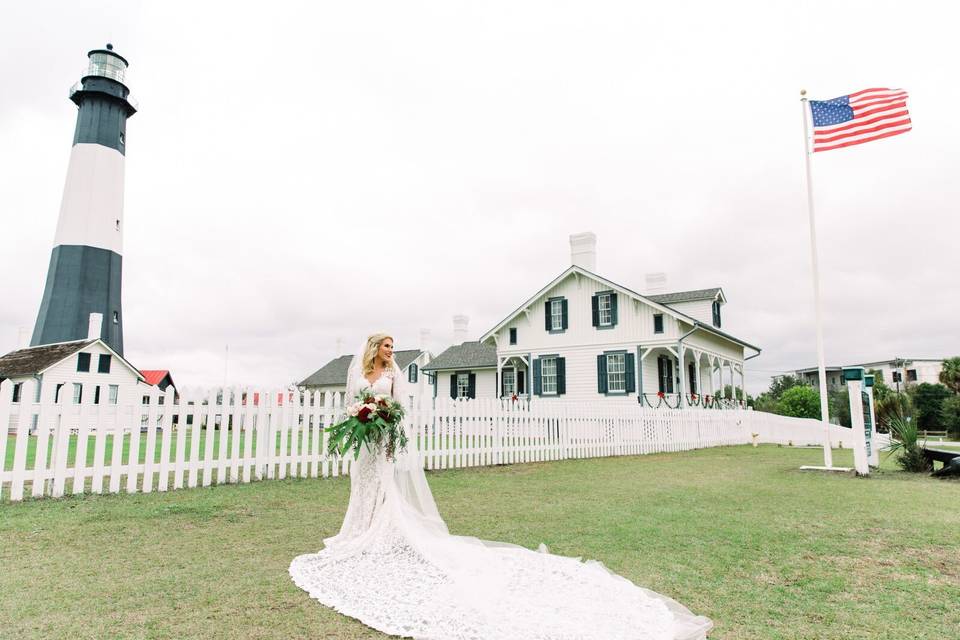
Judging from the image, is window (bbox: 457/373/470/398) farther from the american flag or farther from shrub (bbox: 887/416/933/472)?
the american flag

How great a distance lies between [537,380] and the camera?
2580 centimetres

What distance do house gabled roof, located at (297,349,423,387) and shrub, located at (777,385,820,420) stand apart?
83.9ft

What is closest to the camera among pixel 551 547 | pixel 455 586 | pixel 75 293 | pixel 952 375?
pixel 455 586

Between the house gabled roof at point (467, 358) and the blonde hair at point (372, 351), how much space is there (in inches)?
995

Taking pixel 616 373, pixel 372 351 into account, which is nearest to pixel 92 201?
pixel 616 373

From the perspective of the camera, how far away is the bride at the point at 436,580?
2992mm

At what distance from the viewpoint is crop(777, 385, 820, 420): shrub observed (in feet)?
120

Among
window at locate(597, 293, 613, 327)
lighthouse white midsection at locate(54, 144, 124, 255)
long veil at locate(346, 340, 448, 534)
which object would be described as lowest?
long veil at locate(346, 340, 448, 534)

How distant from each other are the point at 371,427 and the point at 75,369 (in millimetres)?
27687

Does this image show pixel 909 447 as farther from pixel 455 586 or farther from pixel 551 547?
pixel 455 586

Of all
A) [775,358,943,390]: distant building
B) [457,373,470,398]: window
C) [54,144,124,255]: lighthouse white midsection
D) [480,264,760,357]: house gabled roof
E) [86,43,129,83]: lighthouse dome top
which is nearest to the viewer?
[480,264,760,357]: house gabled roof

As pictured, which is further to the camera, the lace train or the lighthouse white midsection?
the lighthouse white midsection

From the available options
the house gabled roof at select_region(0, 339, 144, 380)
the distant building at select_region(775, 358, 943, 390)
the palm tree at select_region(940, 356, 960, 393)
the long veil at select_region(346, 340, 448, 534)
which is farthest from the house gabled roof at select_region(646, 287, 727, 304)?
the distant building at select_region(775, 358, 943, 390)

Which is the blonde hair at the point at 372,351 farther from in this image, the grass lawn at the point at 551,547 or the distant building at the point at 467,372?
the distant building at the point at 467,372
